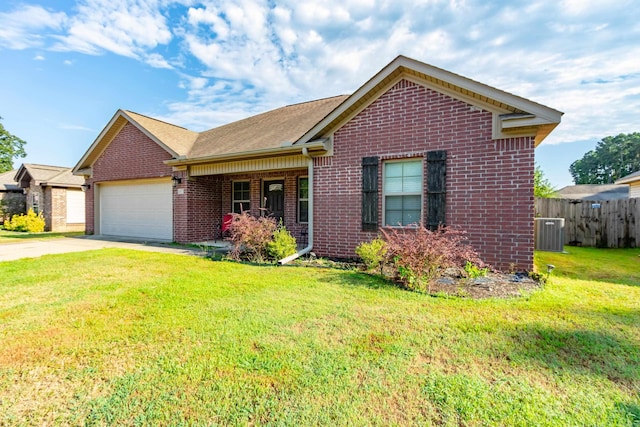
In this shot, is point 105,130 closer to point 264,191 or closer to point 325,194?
point 264,191

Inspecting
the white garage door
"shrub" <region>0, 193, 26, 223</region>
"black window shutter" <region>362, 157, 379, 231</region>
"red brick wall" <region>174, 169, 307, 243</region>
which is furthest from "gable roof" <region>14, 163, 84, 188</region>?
"black window shutter" <region>362, 157, 379, 231</region>

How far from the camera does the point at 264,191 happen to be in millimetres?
11438

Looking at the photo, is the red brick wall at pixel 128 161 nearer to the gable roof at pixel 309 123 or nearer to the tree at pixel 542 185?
the gable roof at pixel 309 123

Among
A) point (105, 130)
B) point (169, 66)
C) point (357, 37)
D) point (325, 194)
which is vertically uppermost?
point (169, 66)

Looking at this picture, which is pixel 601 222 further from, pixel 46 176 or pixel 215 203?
pixel 46 176

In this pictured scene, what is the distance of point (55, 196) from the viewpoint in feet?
57.6

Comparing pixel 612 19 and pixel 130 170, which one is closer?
pixel 612 19

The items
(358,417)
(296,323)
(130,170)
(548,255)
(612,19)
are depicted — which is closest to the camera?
(358,417)

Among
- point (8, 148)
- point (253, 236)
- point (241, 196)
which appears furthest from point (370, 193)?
point (8, 148)

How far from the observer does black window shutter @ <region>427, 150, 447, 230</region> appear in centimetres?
639

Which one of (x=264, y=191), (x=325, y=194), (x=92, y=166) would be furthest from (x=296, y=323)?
(x=92, y=166)

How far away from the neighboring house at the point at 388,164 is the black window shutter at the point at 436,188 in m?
0.02

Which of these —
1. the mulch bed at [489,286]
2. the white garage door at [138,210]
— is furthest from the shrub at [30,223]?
the mulch bed at [489,286]

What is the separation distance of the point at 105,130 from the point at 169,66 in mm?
3851
